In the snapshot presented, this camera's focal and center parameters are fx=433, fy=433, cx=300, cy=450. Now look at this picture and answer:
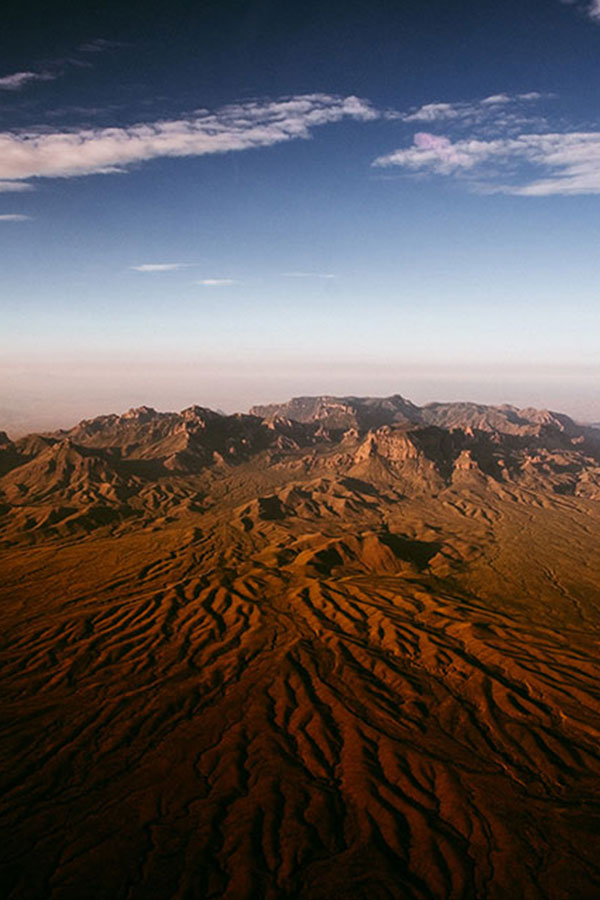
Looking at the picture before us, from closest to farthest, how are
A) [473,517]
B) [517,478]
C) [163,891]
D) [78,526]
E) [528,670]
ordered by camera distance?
[163,891] → [528,670] → [78,526] → [473,517] → [517,478]

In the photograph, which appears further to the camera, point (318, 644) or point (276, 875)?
point (318, 644)

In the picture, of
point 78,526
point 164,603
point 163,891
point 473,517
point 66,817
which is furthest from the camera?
point 473,517

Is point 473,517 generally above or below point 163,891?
below

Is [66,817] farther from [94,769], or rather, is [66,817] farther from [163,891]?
[163,891]

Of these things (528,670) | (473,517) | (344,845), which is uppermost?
(344,845)

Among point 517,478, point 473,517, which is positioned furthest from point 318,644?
point 517,478

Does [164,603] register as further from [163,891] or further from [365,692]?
[163,891]
